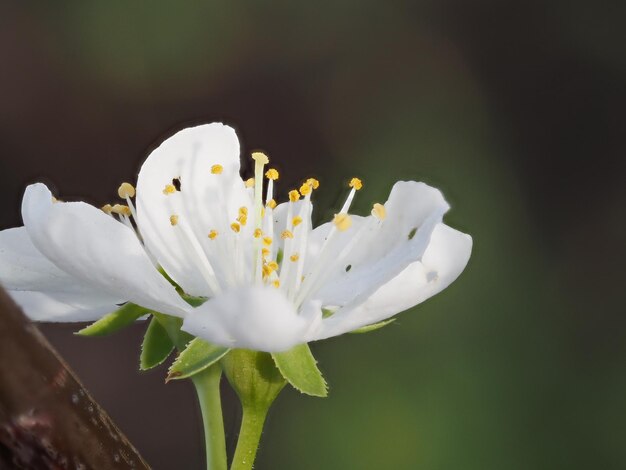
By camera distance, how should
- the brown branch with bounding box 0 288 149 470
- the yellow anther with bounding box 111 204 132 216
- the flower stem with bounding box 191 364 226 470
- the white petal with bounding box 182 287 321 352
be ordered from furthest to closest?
the yellow anther with bounding box 111 204 132 216 → the flower stem with bounding box 191 364 226 470 → the white petal with bounding box 182 287 321 352 → the brown branch with bounding box 0 288 149 470

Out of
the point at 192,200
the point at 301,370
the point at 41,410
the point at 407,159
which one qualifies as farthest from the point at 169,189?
the point at 407,159

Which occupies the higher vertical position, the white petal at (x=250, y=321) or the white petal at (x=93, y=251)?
the white petal at (x=93, y=251)

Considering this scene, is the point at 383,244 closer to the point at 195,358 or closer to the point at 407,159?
the point at 195,358

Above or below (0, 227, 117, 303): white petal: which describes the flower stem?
below

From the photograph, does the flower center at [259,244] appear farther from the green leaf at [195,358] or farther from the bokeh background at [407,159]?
the bokeh background at [407,159]

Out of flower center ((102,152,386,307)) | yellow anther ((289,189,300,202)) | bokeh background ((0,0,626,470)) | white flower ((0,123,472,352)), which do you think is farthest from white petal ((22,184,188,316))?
bokeh background ((0,0,626,470))

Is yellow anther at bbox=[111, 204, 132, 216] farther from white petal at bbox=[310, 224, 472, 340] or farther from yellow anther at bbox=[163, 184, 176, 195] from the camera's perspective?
white petal at bbox=[310, 224, 472, 340]

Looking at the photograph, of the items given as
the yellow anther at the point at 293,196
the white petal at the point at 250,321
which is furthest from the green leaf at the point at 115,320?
the yellow anther at the point at 293,196
